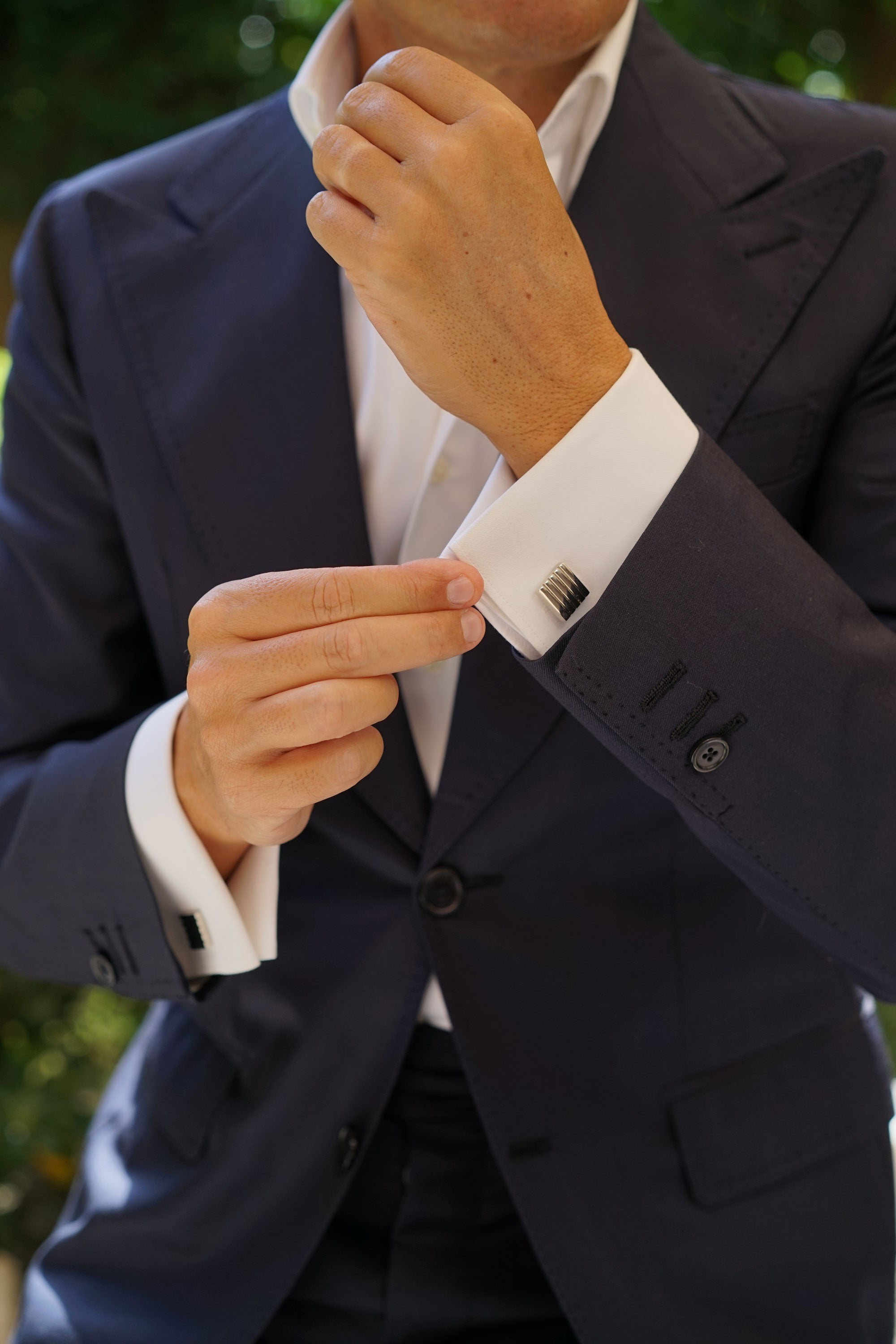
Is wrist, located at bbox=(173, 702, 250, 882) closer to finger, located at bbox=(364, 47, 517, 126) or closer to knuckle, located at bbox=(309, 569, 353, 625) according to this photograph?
knuckle, located at bbox=(309, 569, 353, 625)

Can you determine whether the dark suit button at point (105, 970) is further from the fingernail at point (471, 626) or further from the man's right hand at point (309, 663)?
the fingernail at point (471, 626)

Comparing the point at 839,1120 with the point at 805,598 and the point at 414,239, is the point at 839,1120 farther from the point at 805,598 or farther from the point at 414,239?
the point at 414,239

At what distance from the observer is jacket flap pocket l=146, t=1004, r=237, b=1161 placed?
1.10m

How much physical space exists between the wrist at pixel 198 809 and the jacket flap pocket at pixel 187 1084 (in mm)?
252

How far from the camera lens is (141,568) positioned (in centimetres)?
108

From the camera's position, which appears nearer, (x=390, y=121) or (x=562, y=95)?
(x=390, y=121)

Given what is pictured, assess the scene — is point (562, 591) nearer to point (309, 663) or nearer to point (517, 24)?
point (309, 663)

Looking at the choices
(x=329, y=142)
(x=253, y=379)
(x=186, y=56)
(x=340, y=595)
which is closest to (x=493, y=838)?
(x=340, y=595)

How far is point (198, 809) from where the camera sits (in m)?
0.96

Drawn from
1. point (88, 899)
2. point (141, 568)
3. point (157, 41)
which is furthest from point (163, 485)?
point (157, 41)

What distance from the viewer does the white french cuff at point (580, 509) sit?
0.76m

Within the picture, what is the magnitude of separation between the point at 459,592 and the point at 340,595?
3.1 inches

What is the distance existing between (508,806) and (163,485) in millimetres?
443

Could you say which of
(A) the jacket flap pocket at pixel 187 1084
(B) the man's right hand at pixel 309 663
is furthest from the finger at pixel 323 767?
(A) the jacket flap pocket at pixel 187 1084
